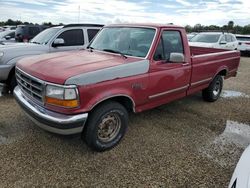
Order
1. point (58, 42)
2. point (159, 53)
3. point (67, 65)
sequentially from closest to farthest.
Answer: point (67, 65) → point (159, 53) → point (58, 42)

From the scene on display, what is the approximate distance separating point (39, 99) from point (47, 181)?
1121 millimetres

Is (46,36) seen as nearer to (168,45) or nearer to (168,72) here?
(168,45)

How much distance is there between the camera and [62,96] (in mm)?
3184

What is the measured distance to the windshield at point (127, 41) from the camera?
427 cm

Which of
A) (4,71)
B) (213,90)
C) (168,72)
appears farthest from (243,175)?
(4,71)

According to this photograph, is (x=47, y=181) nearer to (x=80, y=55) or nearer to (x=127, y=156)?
(x=127, y=156)

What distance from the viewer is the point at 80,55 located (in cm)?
436

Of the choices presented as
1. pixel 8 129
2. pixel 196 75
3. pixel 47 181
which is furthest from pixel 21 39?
pixel 47 181

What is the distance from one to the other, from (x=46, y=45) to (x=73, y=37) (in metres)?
0.95

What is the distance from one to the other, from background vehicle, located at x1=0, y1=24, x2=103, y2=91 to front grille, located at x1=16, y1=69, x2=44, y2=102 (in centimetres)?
211

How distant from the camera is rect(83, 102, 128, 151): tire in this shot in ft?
11.5

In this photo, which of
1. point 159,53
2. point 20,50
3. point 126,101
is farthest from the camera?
point 20,50

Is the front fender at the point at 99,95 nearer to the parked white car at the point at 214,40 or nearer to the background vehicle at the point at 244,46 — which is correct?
the parked white car at the point at 214,40

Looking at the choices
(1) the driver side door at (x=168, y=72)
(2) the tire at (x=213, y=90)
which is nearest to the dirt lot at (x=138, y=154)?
(1) the driver side door at (x=168, y=72)
